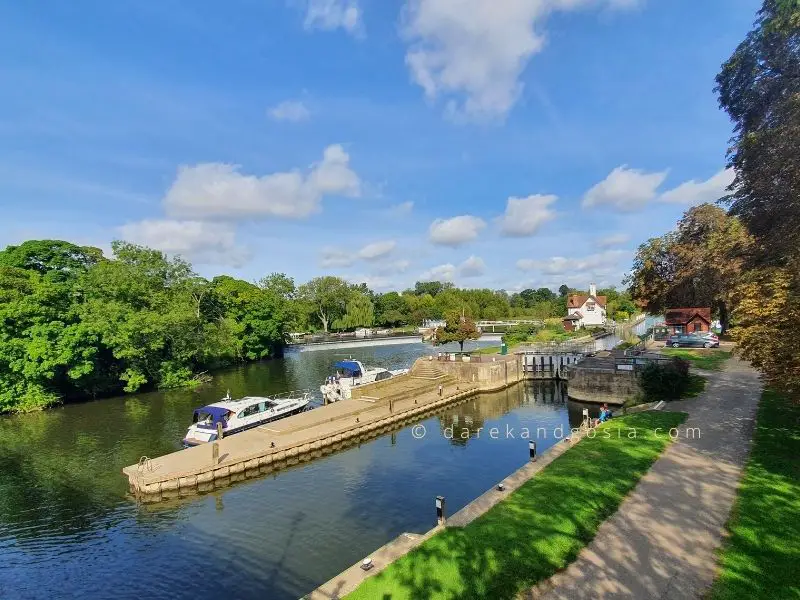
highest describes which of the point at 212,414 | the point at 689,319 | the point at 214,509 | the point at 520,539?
the point at 689,319

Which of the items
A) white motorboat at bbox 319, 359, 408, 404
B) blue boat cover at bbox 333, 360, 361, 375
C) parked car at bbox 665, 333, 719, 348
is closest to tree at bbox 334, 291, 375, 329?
white motorboat at bbox 319, 359, 408, 404

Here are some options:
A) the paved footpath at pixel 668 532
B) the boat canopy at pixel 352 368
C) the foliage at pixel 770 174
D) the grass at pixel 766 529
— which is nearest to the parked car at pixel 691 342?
the foliage at pixel 770 174

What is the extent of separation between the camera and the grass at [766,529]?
7711mm

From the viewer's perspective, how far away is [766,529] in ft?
30.9

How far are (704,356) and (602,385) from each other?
35.7 ft

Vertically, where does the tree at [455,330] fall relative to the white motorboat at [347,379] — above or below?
above

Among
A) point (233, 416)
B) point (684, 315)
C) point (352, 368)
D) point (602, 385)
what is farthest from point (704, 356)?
point (233, 416)

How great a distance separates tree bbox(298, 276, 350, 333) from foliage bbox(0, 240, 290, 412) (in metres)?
43.5

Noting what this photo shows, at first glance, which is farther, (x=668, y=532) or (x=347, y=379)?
(x=347, y=379)

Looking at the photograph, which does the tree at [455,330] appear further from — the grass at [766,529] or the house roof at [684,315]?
the grass at [766,529]

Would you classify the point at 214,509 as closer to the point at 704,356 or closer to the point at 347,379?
the point at 347,379

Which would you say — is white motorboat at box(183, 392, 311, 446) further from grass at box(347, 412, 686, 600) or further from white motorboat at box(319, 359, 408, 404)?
grass at box(347, 412, 686, 600)

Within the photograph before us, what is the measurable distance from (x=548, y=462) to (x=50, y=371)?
3423cm

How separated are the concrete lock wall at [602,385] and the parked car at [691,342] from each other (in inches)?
598
